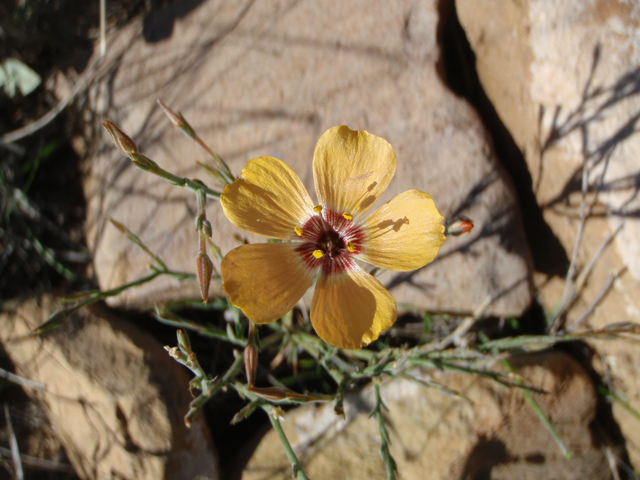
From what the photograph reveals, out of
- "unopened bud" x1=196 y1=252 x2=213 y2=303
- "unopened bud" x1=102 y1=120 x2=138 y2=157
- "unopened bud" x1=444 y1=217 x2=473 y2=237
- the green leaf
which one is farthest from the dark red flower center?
the green leaf

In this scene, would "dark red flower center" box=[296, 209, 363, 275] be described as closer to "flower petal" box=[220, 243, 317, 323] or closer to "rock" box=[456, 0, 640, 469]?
A: "flower petal" box=[220, 243, 317, 323]

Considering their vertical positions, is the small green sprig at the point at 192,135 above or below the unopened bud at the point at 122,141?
above

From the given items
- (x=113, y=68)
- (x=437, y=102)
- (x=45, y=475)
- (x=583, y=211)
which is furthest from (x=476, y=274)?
(x=45, y=475)

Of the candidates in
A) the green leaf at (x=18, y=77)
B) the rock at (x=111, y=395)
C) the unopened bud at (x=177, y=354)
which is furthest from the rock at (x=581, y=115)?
the green leaf at (x=18, y=77)

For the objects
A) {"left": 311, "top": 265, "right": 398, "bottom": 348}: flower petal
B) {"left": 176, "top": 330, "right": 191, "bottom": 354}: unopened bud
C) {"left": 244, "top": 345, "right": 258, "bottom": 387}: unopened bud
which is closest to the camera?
{"left": 176, "top": 330, "right": 191, "bottom": 354}: unopened bud

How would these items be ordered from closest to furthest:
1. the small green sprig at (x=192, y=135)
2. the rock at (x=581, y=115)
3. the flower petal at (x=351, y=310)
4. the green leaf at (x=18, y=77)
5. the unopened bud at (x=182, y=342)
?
the unopened bud at (x=182, y=342), the flower petal at (x=351, y=310), the small green sprig at (x=192, y=135), the rock at (x=581, y=115), the green leaf at (x=18, y=77)

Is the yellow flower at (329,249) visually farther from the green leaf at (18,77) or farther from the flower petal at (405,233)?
the green leaf at (18,77)

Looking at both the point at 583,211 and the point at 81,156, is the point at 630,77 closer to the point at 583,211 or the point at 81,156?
the point at 583,211
